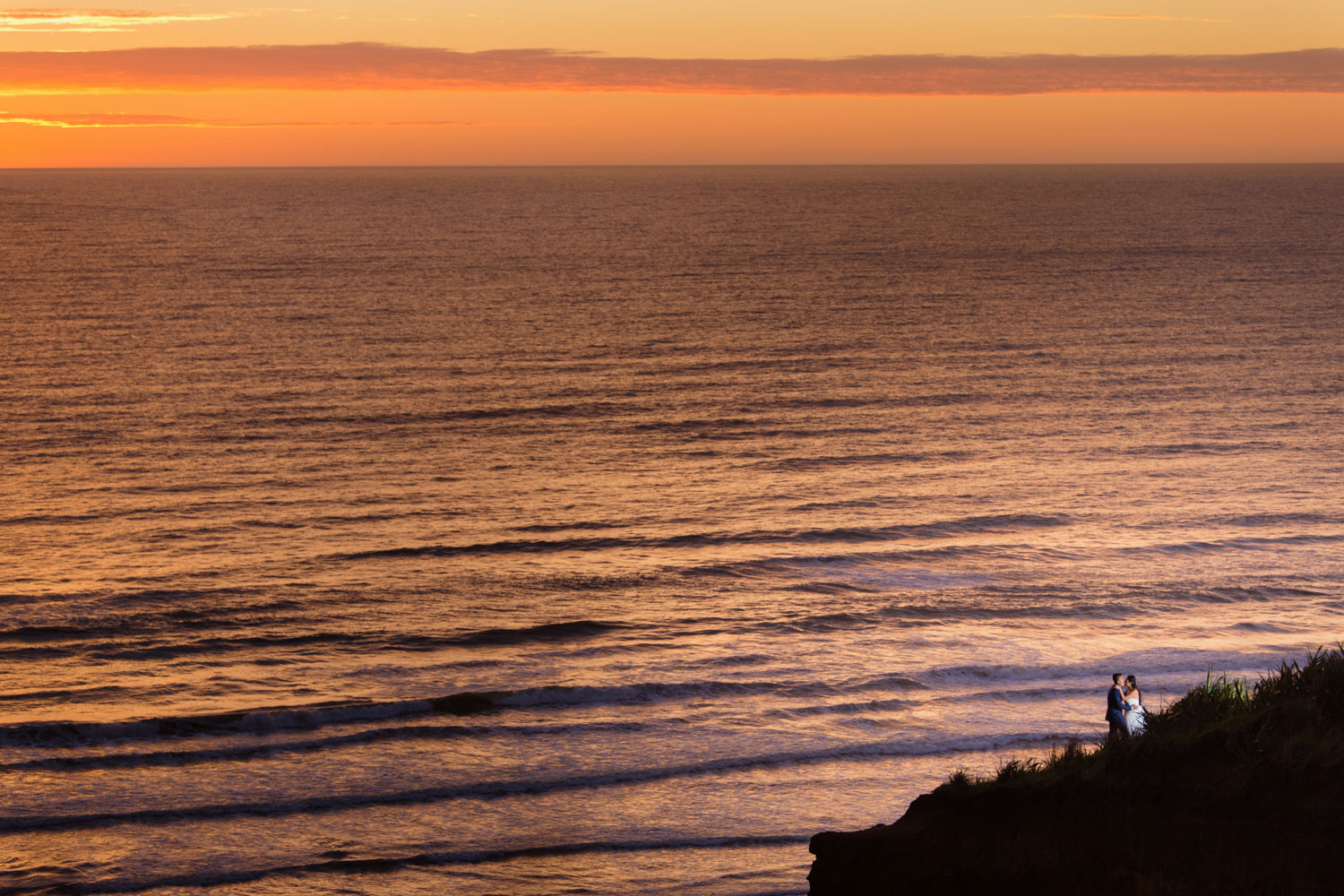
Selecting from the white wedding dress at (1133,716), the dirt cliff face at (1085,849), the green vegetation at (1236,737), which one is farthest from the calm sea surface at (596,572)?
the green vegetation at (1236,737)

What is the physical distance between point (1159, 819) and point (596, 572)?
16987mm

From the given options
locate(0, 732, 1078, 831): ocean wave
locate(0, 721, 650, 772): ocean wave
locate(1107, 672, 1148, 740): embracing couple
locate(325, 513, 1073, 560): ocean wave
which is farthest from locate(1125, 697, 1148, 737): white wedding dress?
locate(325, 513, 1073, 560): ocean wave

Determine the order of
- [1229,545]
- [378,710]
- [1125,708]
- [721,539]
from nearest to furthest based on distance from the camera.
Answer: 1. [1125,708]
2. [378,710]
3. [1229,545]
4. [721,539]

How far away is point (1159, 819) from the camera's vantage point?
31.9ft

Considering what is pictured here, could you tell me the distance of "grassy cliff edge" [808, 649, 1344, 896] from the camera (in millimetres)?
9242

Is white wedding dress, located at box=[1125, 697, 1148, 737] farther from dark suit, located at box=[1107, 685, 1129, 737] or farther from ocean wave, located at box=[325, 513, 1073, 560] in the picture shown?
ocean wave, located at box=[325, 513, 1073, 560]

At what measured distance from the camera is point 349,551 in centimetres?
2675

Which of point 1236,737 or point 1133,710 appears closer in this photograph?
point 1236,737

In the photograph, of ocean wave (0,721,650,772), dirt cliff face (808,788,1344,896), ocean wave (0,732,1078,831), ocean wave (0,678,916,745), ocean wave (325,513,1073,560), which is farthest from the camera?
ocean wave (325,513,1073,560)

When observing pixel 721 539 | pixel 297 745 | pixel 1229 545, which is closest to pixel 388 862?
pixel 297 745

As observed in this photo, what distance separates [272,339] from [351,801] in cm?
4323

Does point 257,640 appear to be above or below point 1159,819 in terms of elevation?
above

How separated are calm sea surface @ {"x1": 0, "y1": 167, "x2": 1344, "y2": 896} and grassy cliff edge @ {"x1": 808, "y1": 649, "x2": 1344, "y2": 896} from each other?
3.65 meters

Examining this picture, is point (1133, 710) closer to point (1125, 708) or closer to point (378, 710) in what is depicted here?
point (1125, 708)
